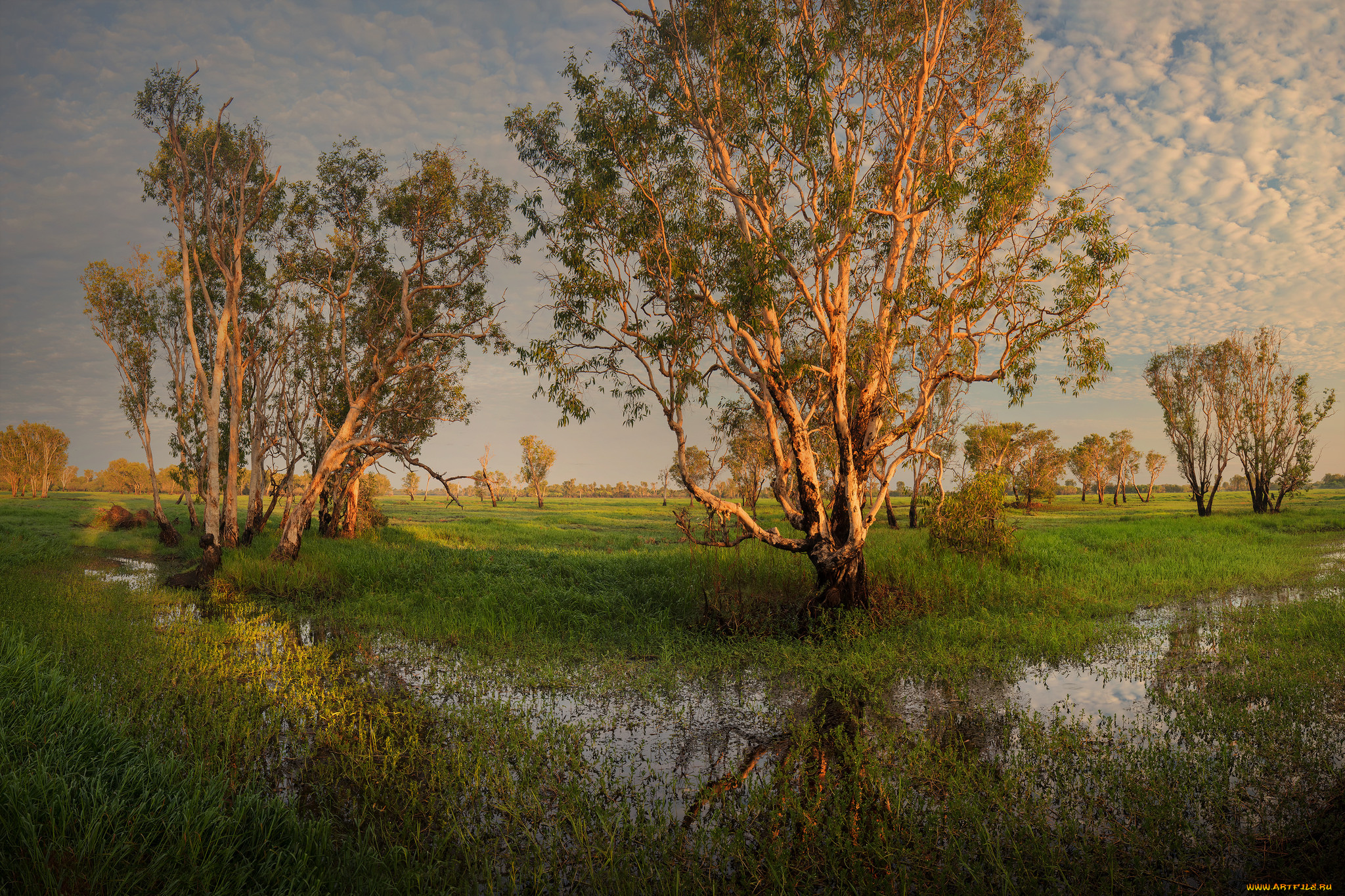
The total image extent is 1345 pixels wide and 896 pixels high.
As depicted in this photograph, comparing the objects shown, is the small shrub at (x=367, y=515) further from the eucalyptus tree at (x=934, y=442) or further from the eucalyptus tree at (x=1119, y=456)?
the eucalyptus tree at (x=1119, y=456)

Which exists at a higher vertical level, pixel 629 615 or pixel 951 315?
pixel 951 315

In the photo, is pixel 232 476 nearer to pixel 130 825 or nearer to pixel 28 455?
pixel 130 825

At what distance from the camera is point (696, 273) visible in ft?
48.5

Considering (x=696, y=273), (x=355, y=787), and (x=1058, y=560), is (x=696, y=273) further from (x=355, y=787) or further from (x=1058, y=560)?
(x=1058, y=560)

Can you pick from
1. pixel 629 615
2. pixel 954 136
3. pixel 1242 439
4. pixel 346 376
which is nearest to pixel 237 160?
pixel 346 376

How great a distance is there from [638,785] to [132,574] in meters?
26.0

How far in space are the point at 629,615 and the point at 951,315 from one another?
10806 mm

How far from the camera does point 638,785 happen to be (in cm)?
634

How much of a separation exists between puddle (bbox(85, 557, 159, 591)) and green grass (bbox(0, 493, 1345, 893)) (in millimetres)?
3591

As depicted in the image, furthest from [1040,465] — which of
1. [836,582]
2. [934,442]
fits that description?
[836,582]

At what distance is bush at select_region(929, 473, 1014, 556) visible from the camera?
1995cm

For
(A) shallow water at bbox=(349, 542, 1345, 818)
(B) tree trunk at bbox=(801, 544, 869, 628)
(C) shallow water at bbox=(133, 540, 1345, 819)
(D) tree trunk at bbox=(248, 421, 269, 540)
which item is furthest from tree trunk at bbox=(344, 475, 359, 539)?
(B) tree trunk at bbox=(801, 544, 869, 628)

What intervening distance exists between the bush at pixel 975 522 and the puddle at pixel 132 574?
2542 cm

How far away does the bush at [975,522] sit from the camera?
20.0 metres
